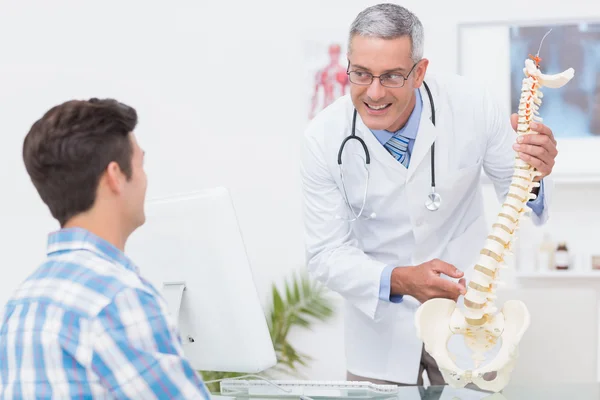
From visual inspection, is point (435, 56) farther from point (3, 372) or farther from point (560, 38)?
point (3, 372)

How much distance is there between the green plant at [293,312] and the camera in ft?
11.6

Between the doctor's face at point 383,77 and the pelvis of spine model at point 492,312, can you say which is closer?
the pelvis of spine model at point 492,312

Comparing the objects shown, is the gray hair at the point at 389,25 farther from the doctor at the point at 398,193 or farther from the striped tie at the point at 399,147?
the striped tie at the point at 399,147

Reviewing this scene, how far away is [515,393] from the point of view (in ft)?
6.51

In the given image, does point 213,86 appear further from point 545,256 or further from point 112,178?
point 112,178

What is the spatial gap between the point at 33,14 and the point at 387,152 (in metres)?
2.19

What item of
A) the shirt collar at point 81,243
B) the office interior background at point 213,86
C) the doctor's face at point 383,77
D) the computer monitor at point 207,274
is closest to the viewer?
the shirt collar at point 81,243

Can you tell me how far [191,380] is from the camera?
1.20 meters

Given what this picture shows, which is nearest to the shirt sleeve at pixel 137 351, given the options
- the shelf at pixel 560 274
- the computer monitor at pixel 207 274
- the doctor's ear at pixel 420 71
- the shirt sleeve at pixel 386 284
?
the computer monitor at pixel 207 274

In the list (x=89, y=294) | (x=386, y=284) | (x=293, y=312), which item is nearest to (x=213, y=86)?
(x=293, y=312)

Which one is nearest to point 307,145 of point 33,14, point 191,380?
point 191,380

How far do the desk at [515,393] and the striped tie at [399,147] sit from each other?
1.96 ft

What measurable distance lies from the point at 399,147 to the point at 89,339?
129cm

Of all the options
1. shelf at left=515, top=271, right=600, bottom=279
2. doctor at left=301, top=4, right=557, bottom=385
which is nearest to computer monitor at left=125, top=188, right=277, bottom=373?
doctor at left=301, top=4, right=557, bottom=385
